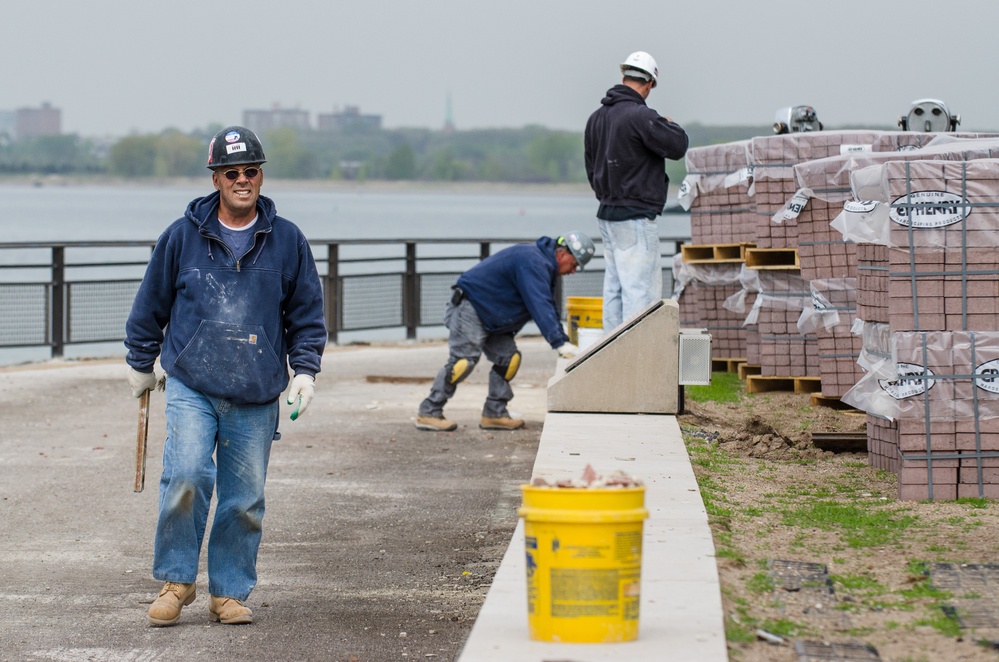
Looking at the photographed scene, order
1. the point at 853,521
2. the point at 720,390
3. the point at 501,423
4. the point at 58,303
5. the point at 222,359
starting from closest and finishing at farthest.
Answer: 1. the point at 222,359
2. the point at 853,521
3. the point at 501,423
4. the point at 720,390
5. the point at 58,303

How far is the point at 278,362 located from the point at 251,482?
1.80 feet

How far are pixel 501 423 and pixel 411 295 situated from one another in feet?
27.1

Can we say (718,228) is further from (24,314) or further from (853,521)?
(24,314)

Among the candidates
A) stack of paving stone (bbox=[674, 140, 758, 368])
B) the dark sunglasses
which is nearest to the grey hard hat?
stack of paving stone (bbox=[674, 140, 758, 368])

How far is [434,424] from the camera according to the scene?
12.3 meters

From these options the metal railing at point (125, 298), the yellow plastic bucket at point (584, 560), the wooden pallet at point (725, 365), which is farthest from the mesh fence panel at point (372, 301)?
the yellow plastic bucket at point (584, 560)

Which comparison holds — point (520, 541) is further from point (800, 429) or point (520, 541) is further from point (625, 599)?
point (800, 429)

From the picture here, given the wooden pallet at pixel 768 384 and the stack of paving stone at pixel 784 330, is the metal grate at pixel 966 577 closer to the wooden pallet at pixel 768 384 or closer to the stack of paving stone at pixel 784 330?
the stack of paving stone at pixel 784 330

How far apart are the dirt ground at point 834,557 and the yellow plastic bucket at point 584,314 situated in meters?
3.74

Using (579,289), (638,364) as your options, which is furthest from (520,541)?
(579,289)

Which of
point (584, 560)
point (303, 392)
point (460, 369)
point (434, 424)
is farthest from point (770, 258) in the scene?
point (584, 560)

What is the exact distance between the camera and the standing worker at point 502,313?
11.6 metres

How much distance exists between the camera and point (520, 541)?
6.14 m

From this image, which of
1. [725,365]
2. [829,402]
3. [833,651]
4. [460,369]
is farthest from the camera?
[725,365]
